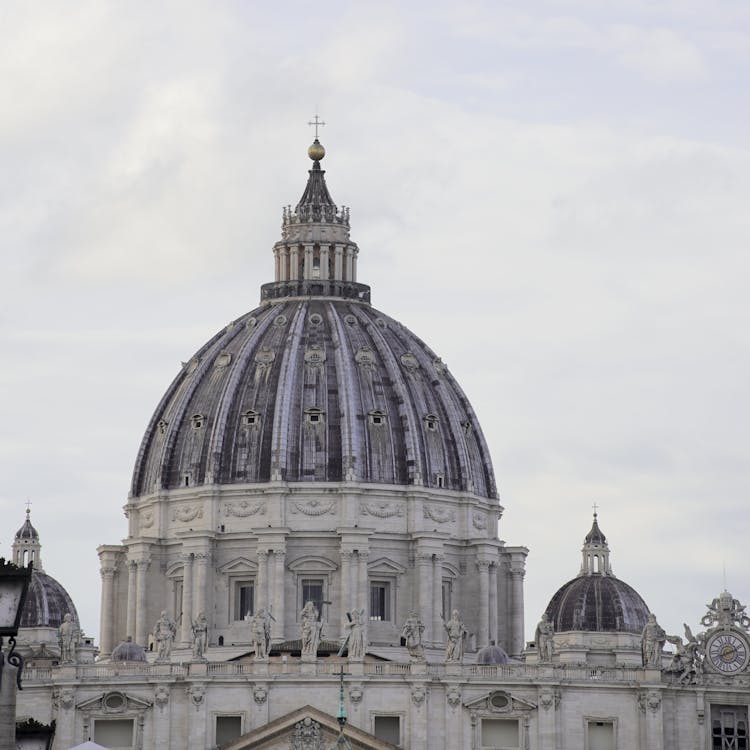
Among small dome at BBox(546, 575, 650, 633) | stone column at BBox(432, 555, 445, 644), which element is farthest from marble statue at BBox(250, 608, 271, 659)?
small dome at BBox(546, 575, 650, 633)

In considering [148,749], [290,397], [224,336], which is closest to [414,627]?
[148,749]

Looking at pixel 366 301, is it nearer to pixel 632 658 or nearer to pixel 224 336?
pixel 224 336

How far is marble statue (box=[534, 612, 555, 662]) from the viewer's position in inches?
4838

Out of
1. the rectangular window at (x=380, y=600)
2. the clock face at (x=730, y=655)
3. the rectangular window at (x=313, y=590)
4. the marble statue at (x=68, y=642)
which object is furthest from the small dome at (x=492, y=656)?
the marble statue at (x=68, y=642)

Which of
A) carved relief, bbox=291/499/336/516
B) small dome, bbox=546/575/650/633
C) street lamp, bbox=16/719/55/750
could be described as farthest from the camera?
small dome, bbox=546/575/650/633

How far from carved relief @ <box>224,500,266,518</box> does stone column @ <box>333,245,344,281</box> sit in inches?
734

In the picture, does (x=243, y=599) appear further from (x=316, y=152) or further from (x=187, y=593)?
(x=316, y=152)

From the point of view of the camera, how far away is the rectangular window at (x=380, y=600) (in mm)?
143625

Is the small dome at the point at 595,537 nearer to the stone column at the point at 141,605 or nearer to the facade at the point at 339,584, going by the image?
the facade at the point at 339,584

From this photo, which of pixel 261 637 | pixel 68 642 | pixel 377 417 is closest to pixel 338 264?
pixel 377 417

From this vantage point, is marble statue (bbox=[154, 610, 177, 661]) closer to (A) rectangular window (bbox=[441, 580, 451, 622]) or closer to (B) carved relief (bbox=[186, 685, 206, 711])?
(B) carved relief (bbox=[186, 685, 206, 711])

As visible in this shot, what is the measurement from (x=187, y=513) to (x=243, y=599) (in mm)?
7144

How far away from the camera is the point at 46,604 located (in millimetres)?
162000

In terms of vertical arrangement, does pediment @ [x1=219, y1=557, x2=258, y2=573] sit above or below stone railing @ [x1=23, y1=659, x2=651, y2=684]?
above
